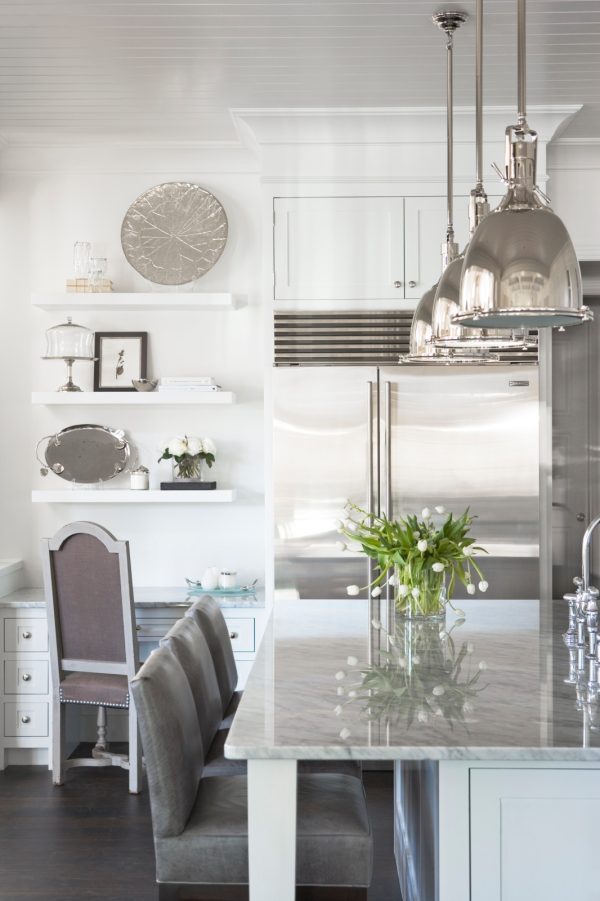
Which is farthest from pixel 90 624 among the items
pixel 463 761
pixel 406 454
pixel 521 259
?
pixel 521 259

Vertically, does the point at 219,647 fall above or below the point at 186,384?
below

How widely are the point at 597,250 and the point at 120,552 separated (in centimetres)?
256

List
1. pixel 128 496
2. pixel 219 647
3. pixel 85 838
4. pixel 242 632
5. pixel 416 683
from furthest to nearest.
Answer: pixel 128 496, pixel 242 632, pixel 85 838, pixel 219 647, pixel 416 683

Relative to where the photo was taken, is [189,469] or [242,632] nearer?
[242,632]

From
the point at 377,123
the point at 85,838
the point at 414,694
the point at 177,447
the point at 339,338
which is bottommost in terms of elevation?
the point at 85,838

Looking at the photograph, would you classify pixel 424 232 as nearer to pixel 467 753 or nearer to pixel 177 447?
→ pixel 177 447

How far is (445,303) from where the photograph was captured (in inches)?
91.7

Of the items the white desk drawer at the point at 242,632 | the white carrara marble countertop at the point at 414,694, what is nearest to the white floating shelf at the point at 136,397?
the white desk drawer at the point at 242,632

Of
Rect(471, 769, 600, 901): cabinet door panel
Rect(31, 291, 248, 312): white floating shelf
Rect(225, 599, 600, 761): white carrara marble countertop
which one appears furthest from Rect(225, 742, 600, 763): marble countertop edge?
Rect(31, 291, 248, 312): white floating shelf

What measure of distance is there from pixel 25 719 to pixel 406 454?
2.06 metres

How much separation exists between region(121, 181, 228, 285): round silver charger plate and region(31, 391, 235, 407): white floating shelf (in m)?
0.58

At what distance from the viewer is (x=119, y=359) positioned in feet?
15.2

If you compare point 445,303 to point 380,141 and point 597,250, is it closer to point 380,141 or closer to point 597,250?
point 380,141

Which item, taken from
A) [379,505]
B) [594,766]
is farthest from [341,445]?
[594,766]
